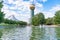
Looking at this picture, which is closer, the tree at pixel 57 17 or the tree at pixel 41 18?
the tree at pixel 57 17

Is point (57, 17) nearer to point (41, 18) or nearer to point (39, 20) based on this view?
point (39, 20)

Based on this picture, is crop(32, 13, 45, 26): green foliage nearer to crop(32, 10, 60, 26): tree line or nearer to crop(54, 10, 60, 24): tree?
crop(32, 10, 60, 26): tree line

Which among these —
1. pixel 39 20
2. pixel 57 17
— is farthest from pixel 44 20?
pixel 57 17

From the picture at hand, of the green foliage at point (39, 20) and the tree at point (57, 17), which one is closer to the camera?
the tree at point (57, 17)

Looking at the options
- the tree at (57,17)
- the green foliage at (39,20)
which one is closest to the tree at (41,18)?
the green foliage at (39,20)

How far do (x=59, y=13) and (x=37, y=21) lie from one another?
8.66m

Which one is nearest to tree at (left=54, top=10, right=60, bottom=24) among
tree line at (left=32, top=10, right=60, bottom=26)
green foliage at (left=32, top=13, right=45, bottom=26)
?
tree line at (left=32, top=10, right=60, bottom=26)

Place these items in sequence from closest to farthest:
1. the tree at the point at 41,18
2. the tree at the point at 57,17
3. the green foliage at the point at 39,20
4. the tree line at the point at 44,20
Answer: the tree at the point at 57,17, the tree line at the point at 44,20, the green foliage at the point at 39,20, the tree at the point at 41,18

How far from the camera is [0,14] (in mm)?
28703

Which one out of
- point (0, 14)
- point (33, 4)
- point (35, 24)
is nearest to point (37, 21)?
point (35, 24)

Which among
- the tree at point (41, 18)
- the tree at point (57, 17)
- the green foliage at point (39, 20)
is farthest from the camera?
the tree at point (41, 18)

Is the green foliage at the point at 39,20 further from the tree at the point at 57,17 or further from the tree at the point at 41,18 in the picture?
the tree at the point at 57,17

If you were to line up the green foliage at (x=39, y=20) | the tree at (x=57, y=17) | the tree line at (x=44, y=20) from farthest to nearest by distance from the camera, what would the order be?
the green foliage at (x=39, y=20)
the tree line at (x=44, y=20)
the tree at (x=57, y=17)

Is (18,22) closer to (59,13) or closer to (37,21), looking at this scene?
(37,21)
